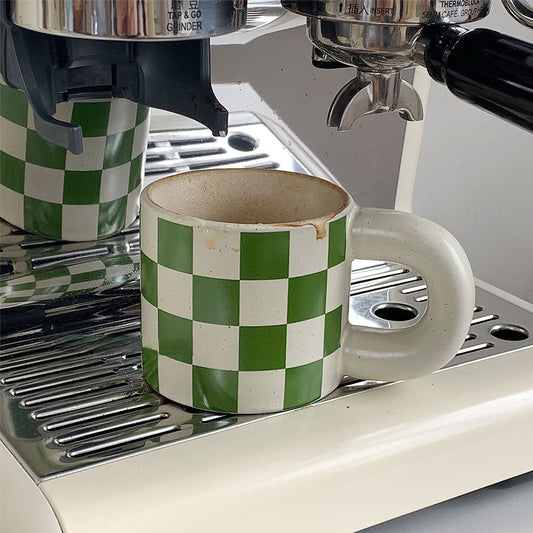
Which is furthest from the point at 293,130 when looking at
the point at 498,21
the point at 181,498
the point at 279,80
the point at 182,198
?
the point at 498,21

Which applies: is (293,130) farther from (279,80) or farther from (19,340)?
(19,340)

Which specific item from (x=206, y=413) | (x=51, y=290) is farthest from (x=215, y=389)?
(x=51, y=290)

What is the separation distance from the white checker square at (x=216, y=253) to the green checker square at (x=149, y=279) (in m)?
0.02

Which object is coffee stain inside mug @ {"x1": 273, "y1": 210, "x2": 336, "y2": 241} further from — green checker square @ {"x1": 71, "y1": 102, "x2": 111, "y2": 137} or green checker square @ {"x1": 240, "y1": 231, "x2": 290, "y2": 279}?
green checker square @ {"x1": 71, "y1": 102, "x2": 111, "y2": 137}

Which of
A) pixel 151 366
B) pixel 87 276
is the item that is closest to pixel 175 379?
pixel 151 366

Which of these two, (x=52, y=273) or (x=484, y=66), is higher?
(x=484, y=66)

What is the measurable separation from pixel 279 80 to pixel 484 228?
19.1 inches

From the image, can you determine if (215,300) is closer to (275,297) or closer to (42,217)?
(275,297)

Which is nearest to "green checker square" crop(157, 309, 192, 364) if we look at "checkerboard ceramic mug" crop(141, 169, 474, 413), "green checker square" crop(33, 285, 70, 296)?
"checkerboard ceramic mug" crop(141, 169, 474, 413)

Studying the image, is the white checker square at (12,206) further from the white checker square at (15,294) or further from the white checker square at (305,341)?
the white checker square at (305,341)

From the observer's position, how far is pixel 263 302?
38cm

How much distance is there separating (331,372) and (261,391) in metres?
0.04

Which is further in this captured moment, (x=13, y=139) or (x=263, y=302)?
(x=13, y=139)

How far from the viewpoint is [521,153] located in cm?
96
